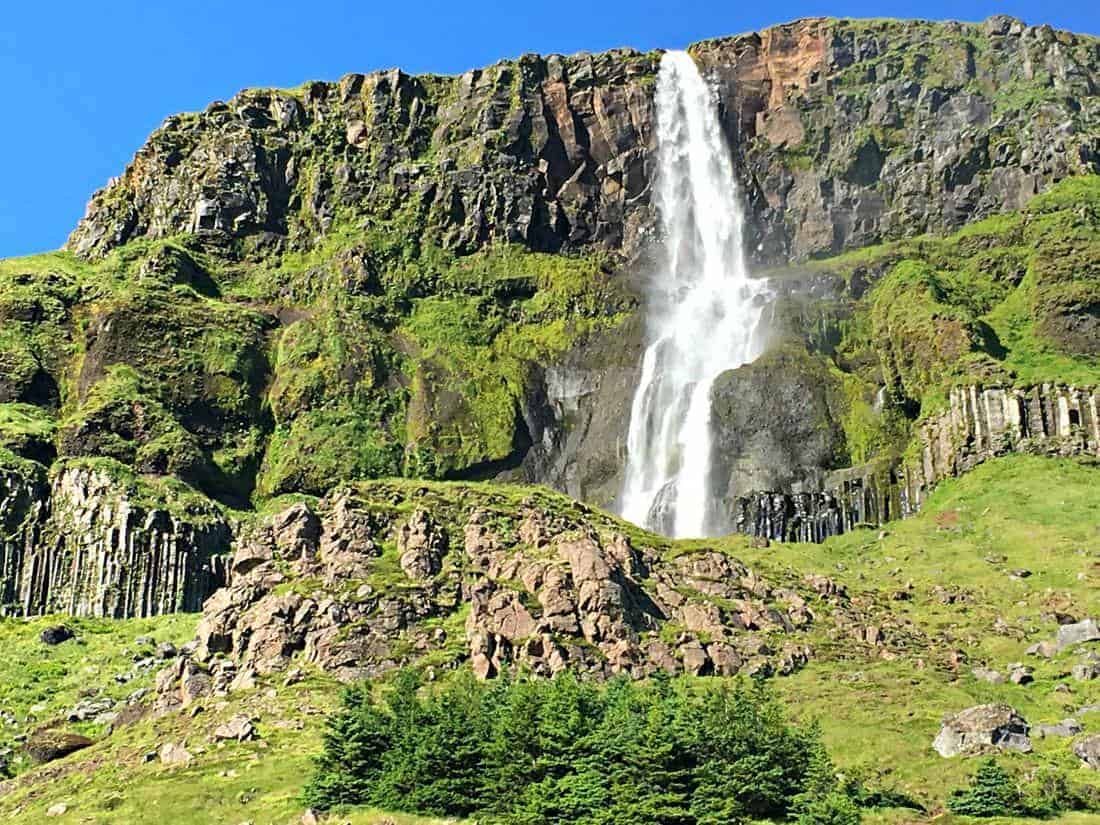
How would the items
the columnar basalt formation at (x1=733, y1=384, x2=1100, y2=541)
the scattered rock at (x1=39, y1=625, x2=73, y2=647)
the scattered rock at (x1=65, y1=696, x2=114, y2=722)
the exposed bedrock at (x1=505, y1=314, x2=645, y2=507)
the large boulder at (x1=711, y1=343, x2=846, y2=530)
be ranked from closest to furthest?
the scattered rock at (x1=65, y1=696, x2=114, y2=722) → the scattered rock at (x1=39, y1=625, x2=73, y2=647) → the columnar basalt formation at (x1=733, y1=384, x2=1100, y2=541) → the large boulder at (x1=711, y1=343, x2=846, y2=530) → the exposed bedrock at (x1=505, y1=314, x2=645, y2=507)

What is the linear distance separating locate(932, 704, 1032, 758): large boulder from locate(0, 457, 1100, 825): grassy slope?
4.24ft

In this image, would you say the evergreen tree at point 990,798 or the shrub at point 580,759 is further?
the evergreen tree at point 990,798

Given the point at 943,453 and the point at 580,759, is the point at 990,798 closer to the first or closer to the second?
the point at 580,759

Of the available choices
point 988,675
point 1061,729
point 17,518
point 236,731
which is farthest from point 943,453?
point 17,518

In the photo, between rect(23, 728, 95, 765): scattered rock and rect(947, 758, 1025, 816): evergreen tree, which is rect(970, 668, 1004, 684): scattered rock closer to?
rect(947, 758, 1025, 816): evergreen tree

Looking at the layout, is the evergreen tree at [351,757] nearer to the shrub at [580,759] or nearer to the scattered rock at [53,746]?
the shrub at [580,759]

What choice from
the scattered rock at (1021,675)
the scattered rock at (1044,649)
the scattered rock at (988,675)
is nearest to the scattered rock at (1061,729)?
the scattered rock at (1021,675)

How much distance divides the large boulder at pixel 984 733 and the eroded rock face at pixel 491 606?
19.7 m

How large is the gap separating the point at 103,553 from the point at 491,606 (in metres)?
65.4

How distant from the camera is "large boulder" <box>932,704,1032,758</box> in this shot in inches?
3538

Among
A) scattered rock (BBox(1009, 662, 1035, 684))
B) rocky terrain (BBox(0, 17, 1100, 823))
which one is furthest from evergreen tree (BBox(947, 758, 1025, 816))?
scattered rock (BBox(1009, 662, 1035, 684))

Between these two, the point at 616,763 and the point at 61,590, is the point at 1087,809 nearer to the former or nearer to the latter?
the point at 616,763

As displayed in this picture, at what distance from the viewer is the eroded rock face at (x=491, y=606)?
359 ft

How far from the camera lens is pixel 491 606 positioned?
112 m
